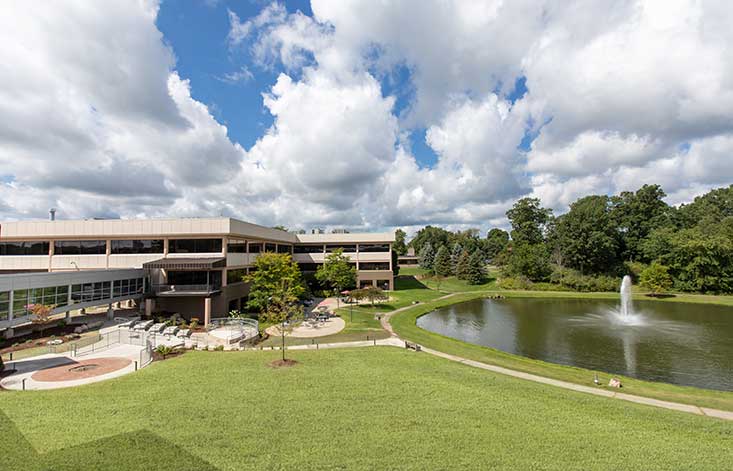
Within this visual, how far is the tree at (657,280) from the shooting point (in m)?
53.7

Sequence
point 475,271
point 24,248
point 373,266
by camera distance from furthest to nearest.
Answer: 1. point 475,271
2. point 373,266
3. point 24,248

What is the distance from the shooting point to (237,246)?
115 ft

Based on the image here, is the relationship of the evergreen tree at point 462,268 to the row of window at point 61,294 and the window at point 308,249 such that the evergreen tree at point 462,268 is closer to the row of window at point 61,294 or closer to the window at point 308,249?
the window at point 308,249

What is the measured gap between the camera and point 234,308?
116ft

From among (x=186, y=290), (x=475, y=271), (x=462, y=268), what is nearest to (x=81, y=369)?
(x=186, y=290)

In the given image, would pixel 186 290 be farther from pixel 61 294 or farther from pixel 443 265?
pixel 443 265

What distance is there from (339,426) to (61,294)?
88.9 ft

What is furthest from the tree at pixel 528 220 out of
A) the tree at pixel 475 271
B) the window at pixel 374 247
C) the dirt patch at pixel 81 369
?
the dirt patch at pixel 81 369

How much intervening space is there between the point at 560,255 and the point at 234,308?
203 feet

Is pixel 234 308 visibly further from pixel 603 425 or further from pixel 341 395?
pixel 603 425

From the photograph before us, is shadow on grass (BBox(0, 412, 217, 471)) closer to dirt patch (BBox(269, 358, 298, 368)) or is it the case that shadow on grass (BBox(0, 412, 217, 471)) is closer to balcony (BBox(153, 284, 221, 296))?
dirt patch (BBox(269, 358, 298, 368))

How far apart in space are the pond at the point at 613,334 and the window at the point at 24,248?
38862 mm

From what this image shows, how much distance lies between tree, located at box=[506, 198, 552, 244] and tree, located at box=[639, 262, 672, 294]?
34914 mm

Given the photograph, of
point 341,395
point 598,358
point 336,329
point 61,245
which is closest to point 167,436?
point 341,395
